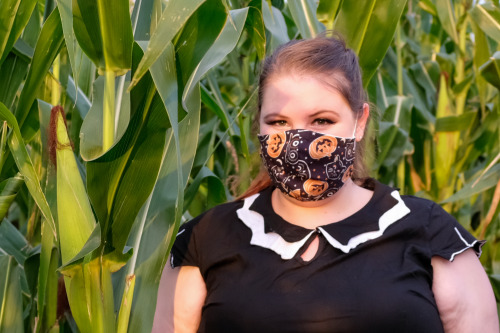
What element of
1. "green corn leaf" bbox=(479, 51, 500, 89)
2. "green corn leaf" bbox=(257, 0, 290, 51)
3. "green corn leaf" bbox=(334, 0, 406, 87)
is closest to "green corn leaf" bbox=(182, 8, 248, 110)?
"green corn leaf" bbox=(257, 0, 290, 51)

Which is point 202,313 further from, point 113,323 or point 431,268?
point 431,268

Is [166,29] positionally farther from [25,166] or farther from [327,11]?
[327,11]

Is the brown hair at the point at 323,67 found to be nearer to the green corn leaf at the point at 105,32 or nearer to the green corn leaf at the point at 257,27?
the green corn leaf at the point at 257,27

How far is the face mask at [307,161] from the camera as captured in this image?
60.8 inches

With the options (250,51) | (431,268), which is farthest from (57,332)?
(250,51)

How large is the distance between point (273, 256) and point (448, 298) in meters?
0.37

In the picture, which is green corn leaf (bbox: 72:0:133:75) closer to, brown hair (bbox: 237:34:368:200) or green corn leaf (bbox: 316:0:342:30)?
brown hair (bbox: 237:34:368:200)

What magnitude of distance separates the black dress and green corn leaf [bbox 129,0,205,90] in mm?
517

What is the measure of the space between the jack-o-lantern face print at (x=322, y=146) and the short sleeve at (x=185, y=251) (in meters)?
0.35

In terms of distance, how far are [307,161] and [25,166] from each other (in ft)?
1.93

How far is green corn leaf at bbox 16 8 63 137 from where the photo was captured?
1.58m

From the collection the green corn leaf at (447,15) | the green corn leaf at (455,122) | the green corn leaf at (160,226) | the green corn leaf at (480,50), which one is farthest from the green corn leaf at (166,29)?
the green corn leaf at (447,15)

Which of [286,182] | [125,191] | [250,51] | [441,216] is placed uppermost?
[125,191]

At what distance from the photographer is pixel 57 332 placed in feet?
5.60
